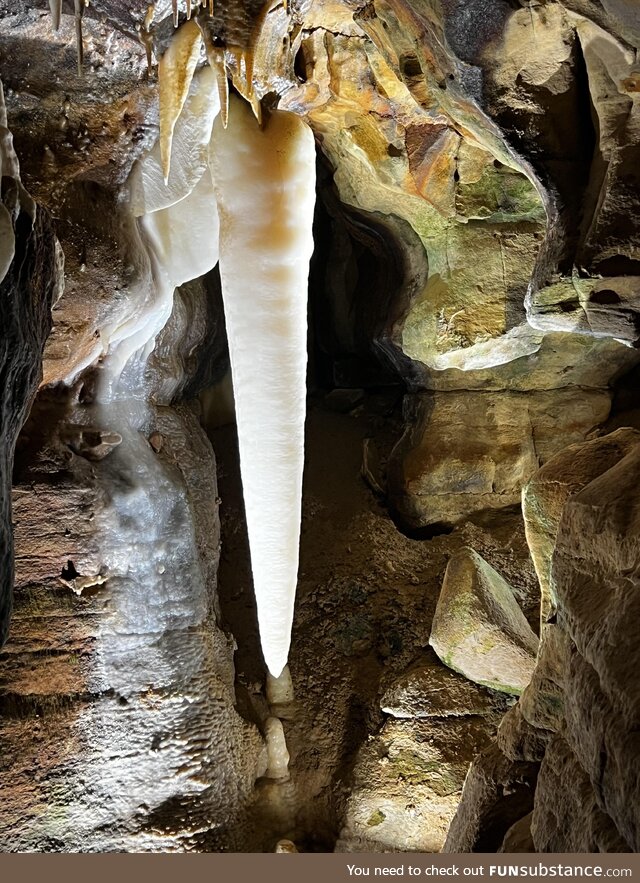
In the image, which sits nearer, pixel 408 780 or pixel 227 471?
pixel 408 780

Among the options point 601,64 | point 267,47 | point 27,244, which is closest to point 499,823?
point 27,244

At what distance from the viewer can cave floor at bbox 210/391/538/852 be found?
464cm

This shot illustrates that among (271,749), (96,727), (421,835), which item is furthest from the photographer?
(271,749)

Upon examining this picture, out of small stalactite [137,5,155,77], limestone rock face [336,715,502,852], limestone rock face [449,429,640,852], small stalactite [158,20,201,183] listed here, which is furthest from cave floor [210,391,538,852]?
small stalactite [137,5,155,77]

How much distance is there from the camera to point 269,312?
3604 millimetres

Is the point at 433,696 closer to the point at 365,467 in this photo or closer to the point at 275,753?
the point at 275,753

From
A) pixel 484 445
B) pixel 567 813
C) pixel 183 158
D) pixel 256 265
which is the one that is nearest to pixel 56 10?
pixel 183 158

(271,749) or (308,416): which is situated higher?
(308,416)

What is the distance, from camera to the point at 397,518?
6.16 metres

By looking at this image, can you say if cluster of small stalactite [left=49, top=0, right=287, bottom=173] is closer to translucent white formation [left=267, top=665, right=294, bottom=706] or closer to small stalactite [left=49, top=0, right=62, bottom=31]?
small stalactite [left=49, top=0, right=62, bottom=31]

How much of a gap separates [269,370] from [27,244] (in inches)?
63.8

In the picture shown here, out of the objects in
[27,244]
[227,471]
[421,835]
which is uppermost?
[27,244]

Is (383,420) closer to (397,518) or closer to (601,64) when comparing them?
(397,518)

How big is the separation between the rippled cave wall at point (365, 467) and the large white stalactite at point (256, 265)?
15 cm
